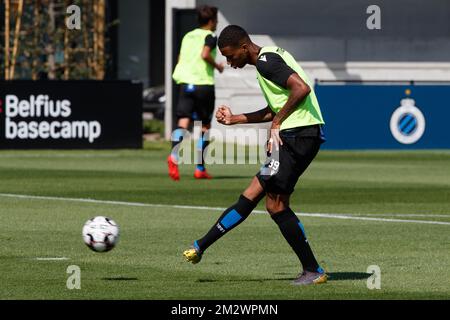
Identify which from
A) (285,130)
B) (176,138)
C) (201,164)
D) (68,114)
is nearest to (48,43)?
(68,114)

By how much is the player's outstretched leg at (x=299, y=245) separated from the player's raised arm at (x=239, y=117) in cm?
84

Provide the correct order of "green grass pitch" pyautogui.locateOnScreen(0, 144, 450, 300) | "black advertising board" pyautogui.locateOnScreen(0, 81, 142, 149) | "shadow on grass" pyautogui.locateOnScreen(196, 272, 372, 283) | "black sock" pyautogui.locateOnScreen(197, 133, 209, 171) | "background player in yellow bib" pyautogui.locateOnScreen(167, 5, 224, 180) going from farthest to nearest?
"black advertising board" pyautogui.locateOnScreen(0, 81, 142, 149)
"background player in yellow bib" pyautogui.locateOnScreen(167, 5, 224, 180)
"black sock" pyautogui.locateOnScreen(197, 133, 209, 171)
"shadow on grass" pyautogui.locateOnScreen(196, 272, 372, 283)
"green grass pitch" pyautogui.locateOnScreen(0, 144, 450, 300)

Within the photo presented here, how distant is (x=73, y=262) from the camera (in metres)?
11.9

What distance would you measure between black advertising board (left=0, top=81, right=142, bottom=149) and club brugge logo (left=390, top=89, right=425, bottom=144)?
534cm

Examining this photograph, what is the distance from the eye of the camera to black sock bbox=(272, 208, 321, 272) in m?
10.8

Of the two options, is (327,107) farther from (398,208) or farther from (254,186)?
(254,186)

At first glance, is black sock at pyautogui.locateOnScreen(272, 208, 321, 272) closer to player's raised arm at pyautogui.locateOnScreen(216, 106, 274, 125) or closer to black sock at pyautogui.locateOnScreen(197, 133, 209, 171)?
player's raised arm at pyautogui.locateOnScreen(216, 106, 274, 125)

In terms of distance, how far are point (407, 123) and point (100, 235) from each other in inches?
729

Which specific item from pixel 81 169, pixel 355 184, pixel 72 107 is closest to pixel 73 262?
pixel 355 184

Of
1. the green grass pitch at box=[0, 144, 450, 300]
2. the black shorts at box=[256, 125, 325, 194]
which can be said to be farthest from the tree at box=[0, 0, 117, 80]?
the black shorts at box=[256, 125, 325, 194]

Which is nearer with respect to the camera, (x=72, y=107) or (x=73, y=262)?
(x=73, y=262)

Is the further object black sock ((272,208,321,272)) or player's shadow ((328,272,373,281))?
player's shadow ((328,272,373,281))

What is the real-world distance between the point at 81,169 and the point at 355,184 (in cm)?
489

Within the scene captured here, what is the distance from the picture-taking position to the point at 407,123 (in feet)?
95.8
